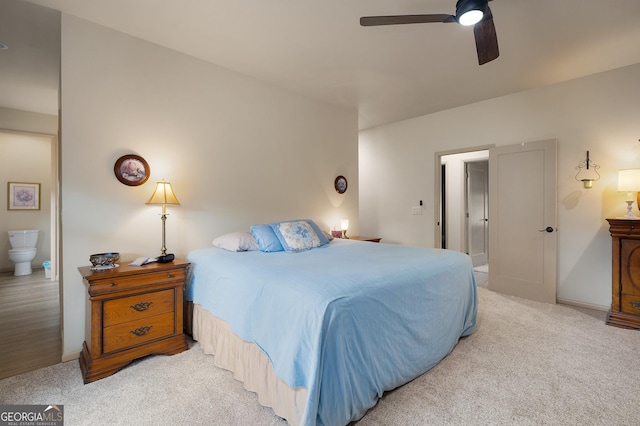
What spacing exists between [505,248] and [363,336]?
333 centimetres

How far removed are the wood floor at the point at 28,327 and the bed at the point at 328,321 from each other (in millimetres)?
1185

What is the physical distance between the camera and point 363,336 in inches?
61.6

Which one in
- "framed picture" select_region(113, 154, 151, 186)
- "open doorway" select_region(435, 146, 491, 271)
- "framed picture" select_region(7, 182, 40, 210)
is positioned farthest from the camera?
"open doorway" select_region(435, 146, 491, 271)

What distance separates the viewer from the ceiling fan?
1.74 m

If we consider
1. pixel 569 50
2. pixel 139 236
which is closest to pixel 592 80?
pixel 569 50

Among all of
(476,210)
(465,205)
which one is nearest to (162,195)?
(465,205)

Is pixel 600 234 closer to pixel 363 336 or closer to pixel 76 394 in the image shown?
pixel 363 336

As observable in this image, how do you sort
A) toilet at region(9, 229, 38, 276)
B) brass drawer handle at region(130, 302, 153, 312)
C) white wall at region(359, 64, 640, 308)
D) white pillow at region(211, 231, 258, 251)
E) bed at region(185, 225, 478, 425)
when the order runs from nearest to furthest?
1. bed at region(185, 225, 478, 425)
2. brass drawer handle at region(130, 302, 153, 312)
3. white pillow at region(211, 231, 258, 251)
4. white wall at region(359, 64, 640, 308)
5. toilet at region(9, 229, 38, 276)

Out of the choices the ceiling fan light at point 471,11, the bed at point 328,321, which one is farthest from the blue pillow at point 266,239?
the ceiling fan light at point 471,11

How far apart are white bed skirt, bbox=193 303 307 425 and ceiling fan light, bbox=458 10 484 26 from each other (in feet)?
7.62

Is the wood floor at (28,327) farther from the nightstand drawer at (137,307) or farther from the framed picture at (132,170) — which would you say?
the framed picture at (132,170)

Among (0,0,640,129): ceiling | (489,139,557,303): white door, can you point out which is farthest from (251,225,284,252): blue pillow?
(489,139,557,303): white door

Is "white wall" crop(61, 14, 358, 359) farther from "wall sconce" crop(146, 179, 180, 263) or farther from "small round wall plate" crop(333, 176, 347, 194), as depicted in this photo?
"small round wall plate" crop(333, 176, 347, 194)

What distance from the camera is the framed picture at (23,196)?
5.03m
